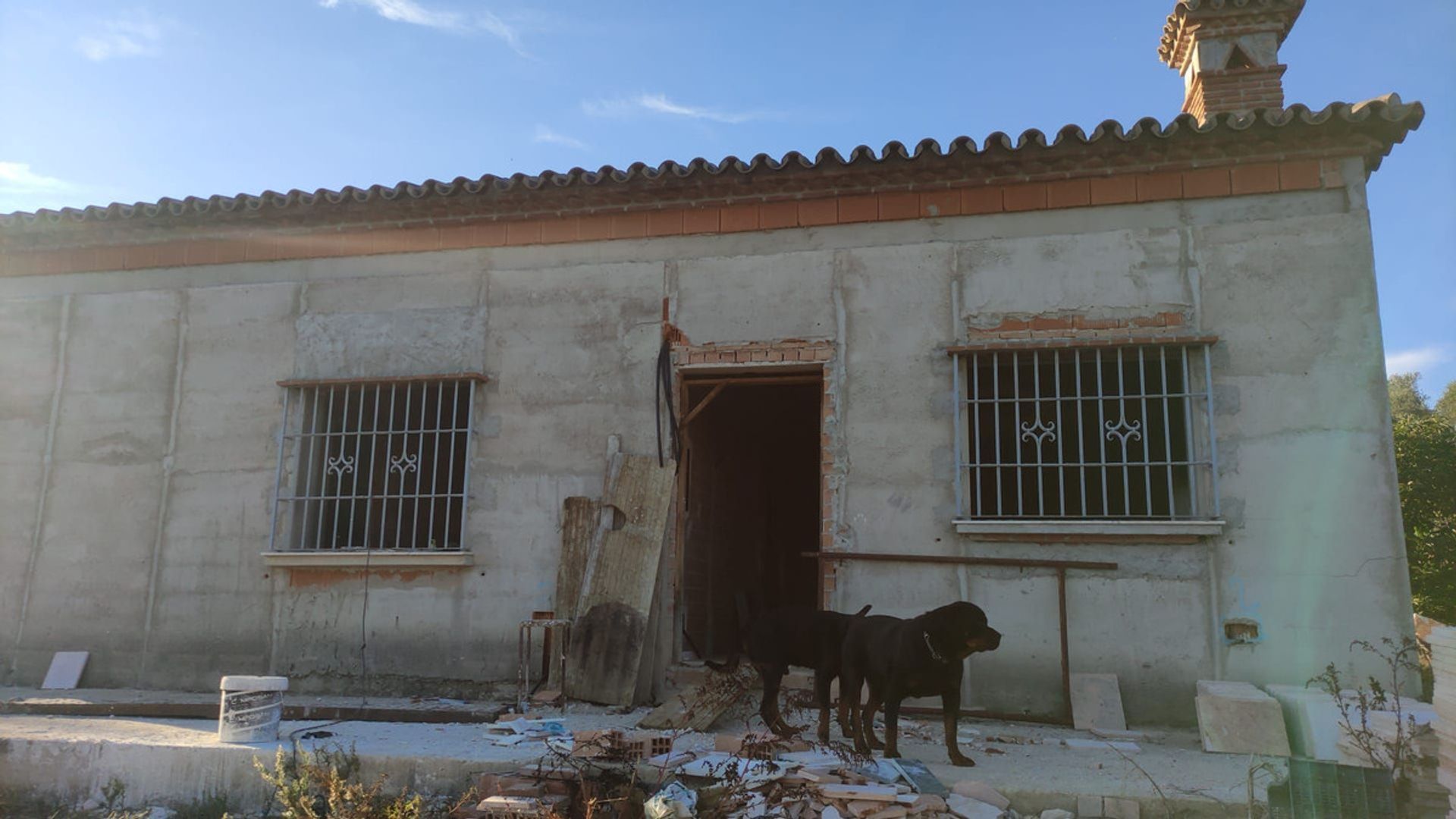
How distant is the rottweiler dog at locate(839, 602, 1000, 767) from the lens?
17.1 feet

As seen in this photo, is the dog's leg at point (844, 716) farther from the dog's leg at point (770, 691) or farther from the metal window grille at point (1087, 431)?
the metal window grille at point (1087, 431)

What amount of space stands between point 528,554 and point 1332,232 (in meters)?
6.16

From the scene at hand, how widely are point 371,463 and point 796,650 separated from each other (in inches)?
160

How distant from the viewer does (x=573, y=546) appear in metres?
7.58

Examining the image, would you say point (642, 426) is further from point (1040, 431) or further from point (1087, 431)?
point (1087, 431)

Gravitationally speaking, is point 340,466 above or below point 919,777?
above

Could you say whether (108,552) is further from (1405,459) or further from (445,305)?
(1405,459)

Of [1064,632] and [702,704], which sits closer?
[702,704]

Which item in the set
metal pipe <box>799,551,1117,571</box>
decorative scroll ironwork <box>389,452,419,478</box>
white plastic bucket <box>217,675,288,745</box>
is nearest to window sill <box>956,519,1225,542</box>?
metal pipe <box>799,551,1117,571</box>

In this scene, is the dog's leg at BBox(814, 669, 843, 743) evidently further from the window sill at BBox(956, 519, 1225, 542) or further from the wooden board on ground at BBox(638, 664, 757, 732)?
the window sill at BBox(956, 519, 1225, 542)

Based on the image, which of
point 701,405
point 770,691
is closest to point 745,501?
point 701,405

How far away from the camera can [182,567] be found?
827 centimetres

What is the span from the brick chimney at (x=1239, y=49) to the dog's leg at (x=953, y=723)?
5.92m

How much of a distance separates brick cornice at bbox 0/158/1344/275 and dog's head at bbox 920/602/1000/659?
338 centimetres
